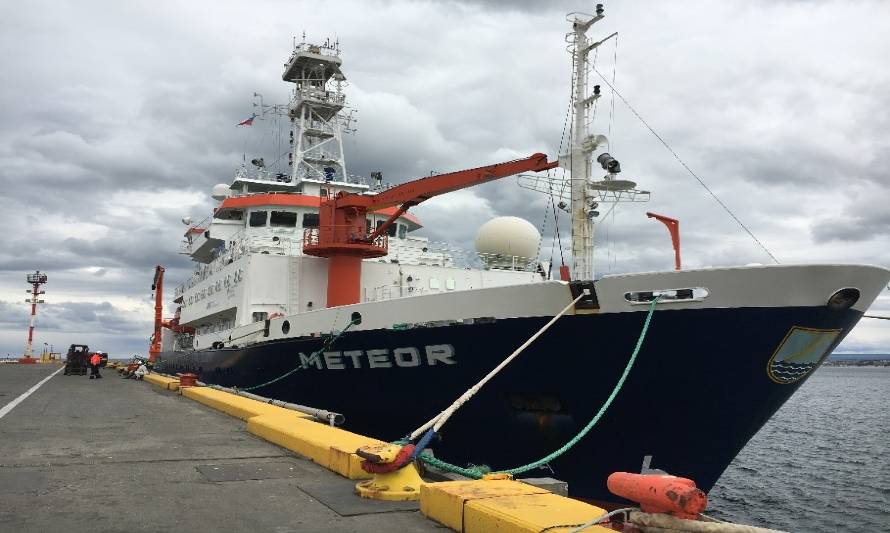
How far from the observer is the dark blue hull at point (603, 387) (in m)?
9.28

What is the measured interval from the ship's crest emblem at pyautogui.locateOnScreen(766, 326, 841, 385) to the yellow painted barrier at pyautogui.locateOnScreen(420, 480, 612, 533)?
5.24 metres

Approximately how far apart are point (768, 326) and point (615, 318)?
6.74 ft

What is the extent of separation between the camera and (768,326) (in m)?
8.99

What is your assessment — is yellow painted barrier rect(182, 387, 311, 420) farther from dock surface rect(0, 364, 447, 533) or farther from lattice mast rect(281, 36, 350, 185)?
lattice mast rect(281, 36, 350, 185)

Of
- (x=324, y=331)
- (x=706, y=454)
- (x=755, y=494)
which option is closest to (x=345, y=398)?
(x=324, y=331)

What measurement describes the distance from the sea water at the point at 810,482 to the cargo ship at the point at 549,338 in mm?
6971

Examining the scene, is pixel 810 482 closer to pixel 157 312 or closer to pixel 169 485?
pixel 169 485

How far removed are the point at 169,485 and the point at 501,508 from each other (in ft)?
13.0

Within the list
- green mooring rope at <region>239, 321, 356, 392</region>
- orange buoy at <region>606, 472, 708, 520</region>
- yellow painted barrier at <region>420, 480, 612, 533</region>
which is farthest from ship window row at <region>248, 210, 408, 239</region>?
orange buoy at <region>606, 472, 708, 520</region>

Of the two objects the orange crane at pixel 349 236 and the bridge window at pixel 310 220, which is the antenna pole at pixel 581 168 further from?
the bridge window at pixel 310 220

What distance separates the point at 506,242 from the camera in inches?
839

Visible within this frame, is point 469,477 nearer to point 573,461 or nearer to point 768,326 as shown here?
point 573,461

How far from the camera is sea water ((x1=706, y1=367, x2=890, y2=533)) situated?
15.5m

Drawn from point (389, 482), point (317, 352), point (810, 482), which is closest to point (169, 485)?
point (389, 482)
